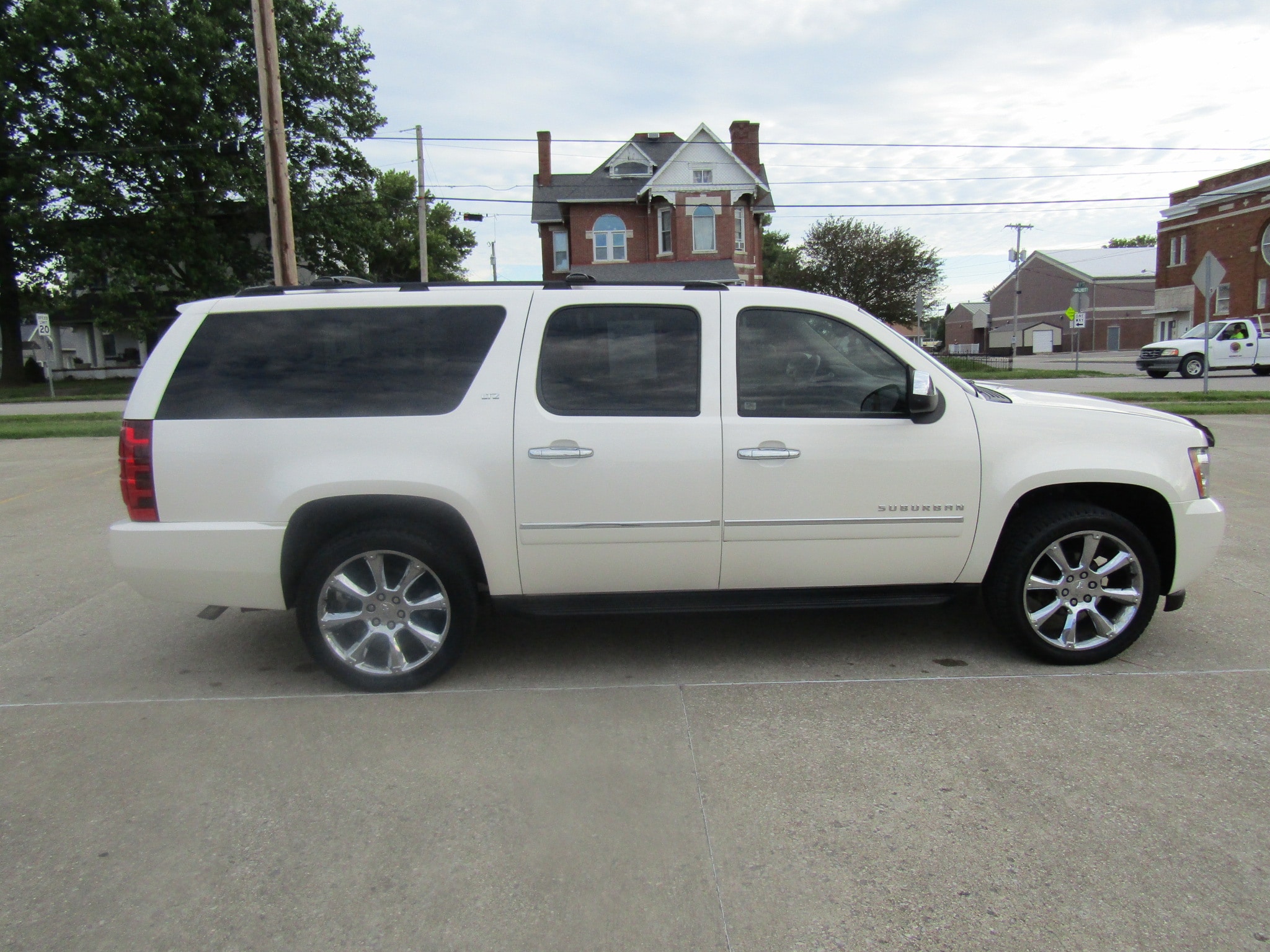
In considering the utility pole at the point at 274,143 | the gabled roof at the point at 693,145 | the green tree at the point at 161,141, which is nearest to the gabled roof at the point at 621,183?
the gabled roof at the point at 693,145

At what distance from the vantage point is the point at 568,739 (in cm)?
370

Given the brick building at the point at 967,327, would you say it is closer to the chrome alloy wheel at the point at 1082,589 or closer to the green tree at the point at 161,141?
the green tree at the point at 161,141

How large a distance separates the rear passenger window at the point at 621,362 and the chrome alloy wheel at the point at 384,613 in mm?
1040

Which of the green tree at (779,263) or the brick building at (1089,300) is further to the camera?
the brick building at (1089,300)

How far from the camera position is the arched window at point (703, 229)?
37312mm

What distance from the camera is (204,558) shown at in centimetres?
408

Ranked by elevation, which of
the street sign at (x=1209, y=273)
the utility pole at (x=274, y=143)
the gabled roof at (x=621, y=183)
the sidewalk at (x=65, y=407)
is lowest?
the sidewalk at (x=65, y=407)

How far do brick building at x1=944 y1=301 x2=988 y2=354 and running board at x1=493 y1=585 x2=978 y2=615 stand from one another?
78845mm

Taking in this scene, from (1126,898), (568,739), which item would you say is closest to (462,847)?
(568,739)

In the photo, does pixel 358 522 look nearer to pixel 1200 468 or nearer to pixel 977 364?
pixel 1200 468

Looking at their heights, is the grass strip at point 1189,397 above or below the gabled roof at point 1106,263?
below

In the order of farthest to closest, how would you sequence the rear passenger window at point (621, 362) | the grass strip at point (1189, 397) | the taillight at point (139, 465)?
the grass strip at point (1189, 397) → the rear passenger window at point (621, 362) → the taillight at point (139, 465)

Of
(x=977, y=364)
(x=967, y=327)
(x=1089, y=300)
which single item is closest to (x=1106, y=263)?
(x=1089, y=300)

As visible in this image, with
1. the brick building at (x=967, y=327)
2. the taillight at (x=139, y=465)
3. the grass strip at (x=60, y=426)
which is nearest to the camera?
the taillight at (x=139, y=465)
